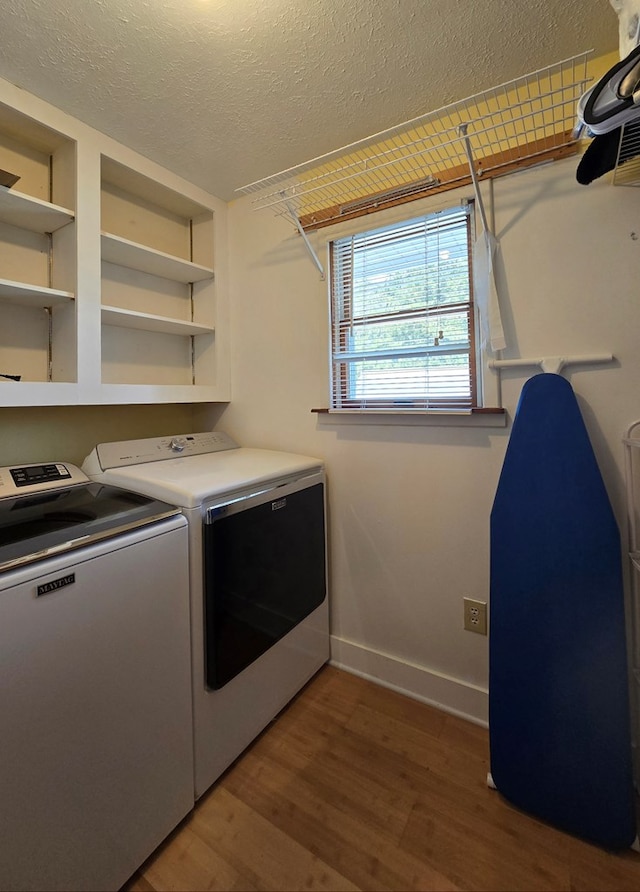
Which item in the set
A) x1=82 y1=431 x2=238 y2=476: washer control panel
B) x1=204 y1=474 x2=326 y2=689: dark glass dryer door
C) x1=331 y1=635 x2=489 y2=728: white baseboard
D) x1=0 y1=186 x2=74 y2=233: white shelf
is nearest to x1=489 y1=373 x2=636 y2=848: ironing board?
x1=331 y1=635 x2=489 y2=728: white baseboard

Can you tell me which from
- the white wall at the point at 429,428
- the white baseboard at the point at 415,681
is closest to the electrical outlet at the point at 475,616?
the white wall at the point at 429,428

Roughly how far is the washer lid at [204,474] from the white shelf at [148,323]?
0.67 meters

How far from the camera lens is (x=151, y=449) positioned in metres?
1.77

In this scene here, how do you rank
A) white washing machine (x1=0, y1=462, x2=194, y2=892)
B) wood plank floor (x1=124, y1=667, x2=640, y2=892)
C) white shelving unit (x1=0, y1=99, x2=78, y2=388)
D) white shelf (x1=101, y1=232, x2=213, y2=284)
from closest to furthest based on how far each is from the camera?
1. white washing machine (x1=0, y1=462, x2=194, y2=892)
2. wood plank floor (x1=124, y1=667, x2=640, y2=892)
3. white shelving unit (x1=0, y1=99, x2=78, y2=388)
4. white shelf (x1=101, y1=232, x2=213, y2=284)

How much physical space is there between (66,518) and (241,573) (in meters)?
0.57

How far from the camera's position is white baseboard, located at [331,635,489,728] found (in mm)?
1575

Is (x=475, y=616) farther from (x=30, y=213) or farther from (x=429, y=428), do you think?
(x=30, y=213)

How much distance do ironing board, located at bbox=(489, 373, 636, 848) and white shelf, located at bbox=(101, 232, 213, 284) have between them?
1.68 m

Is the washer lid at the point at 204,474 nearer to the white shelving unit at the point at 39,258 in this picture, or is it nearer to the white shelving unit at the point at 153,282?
the white shelving unit at the point at 39,258

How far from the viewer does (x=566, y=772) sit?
3.83 feet

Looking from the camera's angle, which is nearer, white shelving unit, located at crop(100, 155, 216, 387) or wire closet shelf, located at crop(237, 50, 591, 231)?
wire closet shelf, located at crop(237, 50, 591, 231)

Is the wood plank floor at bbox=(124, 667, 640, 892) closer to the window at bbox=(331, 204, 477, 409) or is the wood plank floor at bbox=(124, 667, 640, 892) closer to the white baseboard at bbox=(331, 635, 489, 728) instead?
the white baseboard at bbox=(331, 635, 489, 728)

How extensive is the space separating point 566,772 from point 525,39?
225 centimetres

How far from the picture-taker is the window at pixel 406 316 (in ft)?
5.04
